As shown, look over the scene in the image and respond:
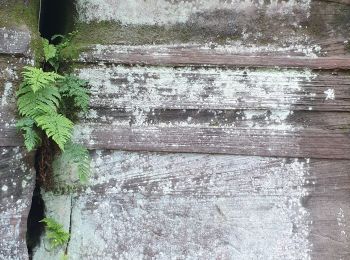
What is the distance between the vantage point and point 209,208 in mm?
3311

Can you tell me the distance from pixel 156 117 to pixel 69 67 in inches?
27.7

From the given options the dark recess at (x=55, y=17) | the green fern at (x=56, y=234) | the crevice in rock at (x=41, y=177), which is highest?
the dark recess at (x=55, y=17)

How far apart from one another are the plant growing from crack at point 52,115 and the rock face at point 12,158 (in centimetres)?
9

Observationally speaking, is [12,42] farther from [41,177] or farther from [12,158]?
[41,177]

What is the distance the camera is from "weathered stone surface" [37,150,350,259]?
3.25 m

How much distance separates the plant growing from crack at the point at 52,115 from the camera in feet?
10.0

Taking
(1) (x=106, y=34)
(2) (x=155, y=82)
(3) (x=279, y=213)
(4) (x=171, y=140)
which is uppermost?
(1) (x=106, y=34)

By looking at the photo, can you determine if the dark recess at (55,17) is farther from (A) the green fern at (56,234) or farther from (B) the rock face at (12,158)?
(A) the green fern at (56,234)

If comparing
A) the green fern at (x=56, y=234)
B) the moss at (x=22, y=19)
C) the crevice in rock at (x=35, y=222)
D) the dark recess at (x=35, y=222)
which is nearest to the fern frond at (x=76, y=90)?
the moss at (x=22, y=19)

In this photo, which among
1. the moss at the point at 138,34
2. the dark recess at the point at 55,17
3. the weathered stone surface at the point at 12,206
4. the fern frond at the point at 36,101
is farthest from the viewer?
the dark recess at the point at 55,17

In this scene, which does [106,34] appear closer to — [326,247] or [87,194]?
[87,194]

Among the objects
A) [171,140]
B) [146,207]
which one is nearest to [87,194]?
[146,207]

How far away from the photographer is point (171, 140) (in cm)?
332

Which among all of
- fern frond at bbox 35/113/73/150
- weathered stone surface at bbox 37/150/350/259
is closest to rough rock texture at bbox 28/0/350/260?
weathered stone surface at bbox 37/150/350/259
